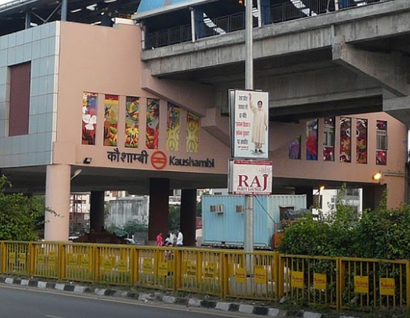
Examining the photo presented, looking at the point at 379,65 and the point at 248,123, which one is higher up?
the point at 379,65

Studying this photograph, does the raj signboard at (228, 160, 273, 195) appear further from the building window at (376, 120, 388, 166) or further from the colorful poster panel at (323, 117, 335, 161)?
the building window at (376, 120, 388, 166)

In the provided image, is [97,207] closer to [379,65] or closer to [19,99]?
[19,99]

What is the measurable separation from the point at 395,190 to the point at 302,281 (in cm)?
3686

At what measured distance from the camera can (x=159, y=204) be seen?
1912 inches

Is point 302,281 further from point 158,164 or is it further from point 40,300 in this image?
point 158,164

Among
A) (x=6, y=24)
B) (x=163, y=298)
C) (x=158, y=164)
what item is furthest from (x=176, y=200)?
(x=163, y=298)

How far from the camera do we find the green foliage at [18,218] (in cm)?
2916

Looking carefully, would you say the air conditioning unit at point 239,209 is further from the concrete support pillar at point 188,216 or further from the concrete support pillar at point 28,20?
the concrete support pillar at point 188,216

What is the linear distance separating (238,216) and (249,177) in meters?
21.1

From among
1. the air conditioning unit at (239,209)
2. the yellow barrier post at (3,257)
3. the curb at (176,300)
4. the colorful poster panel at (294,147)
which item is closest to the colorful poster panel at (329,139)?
the colorful poster panel at (294,147)

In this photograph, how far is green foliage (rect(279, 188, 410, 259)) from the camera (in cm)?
1595

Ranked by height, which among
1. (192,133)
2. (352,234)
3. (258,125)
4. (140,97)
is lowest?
(352,234)

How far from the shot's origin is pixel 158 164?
138 feet

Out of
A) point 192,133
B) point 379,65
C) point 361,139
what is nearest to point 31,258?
point 379,65
